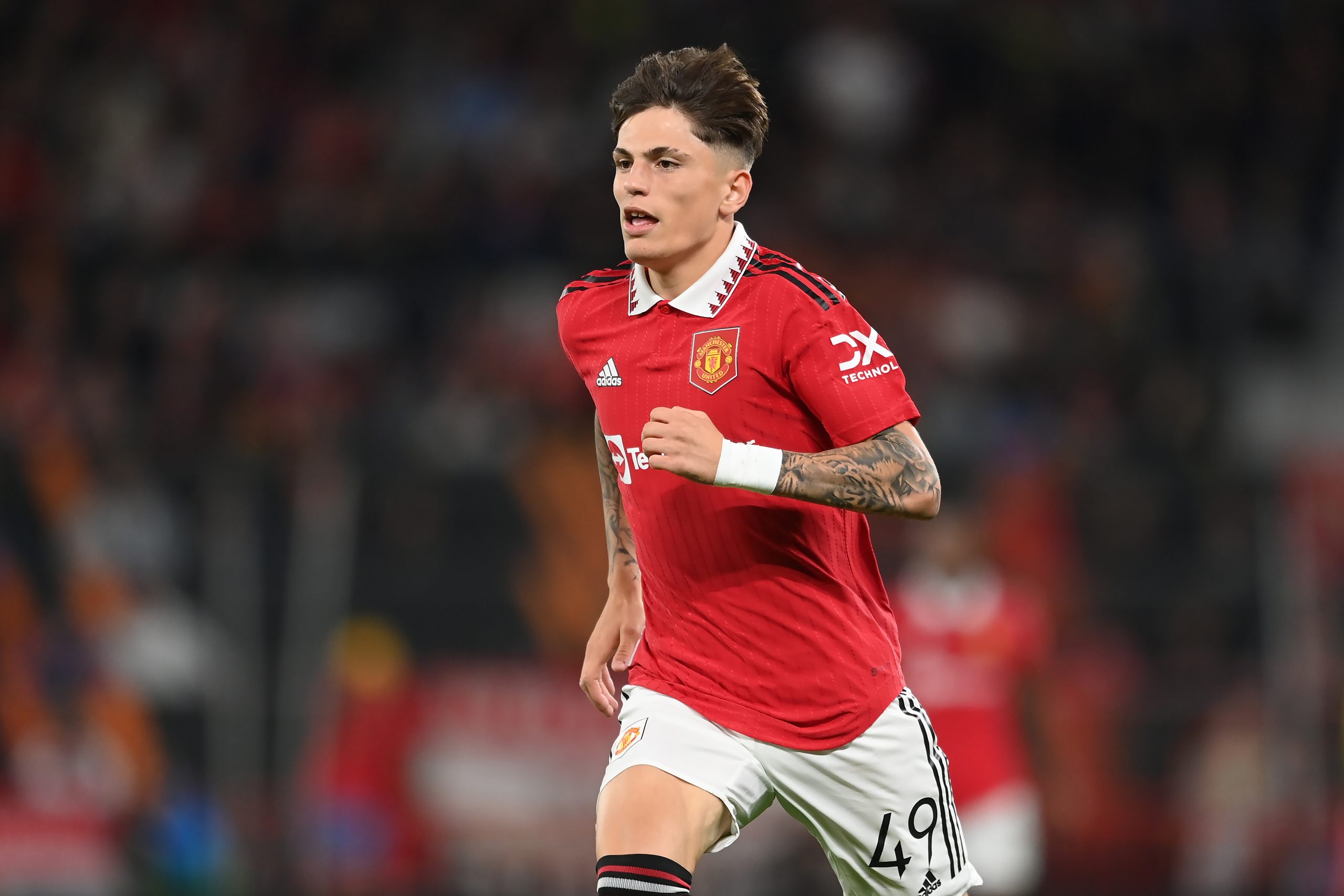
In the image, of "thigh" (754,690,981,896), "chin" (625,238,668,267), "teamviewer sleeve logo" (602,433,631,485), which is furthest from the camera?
"teamviewer sleeve logo" (602,433,631,485)

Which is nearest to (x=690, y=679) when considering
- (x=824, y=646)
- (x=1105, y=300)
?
(x=824, y=646)

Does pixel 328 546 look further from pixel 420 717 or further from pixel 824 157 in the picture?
pixel 824 157

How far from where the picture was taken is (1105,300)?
509 inches

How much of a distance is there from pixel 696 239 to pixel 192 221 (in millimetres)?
9359

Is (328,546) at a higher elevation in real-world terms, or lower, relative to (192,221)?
lower

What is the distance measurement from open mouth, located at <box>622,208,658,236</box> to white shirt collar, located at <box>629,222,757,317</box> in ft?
0.59

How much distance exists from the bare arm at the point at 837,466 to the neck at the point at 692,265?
0.42 m

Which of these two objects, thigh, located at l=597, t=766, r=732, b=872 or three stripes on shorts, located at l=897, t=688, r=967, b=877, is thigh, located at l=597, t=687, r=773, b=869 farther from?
three stripes on shorts, located at l=897, t=688, r=967, b=877

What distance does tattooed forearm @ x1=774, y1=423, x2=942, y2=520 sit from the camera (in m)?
3.85

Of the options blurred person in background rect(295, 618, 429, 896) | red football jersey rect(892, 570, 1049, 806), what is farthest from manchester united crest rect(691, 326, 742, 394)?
blurred person in background rect(295, 618, 429, 896)

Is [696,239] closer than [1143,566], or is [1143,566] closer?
[696,239]

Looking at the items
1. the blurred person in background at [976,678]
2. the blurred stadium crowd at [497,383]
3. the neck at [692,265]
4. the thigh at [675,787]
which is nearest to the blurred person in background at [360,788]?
the blurred stadium crowd at [497,383]

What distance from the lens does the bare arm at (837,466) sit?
12.3 feet

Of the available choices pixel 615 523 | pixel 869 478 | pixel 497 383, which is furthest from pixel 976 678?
pixel 869 478
